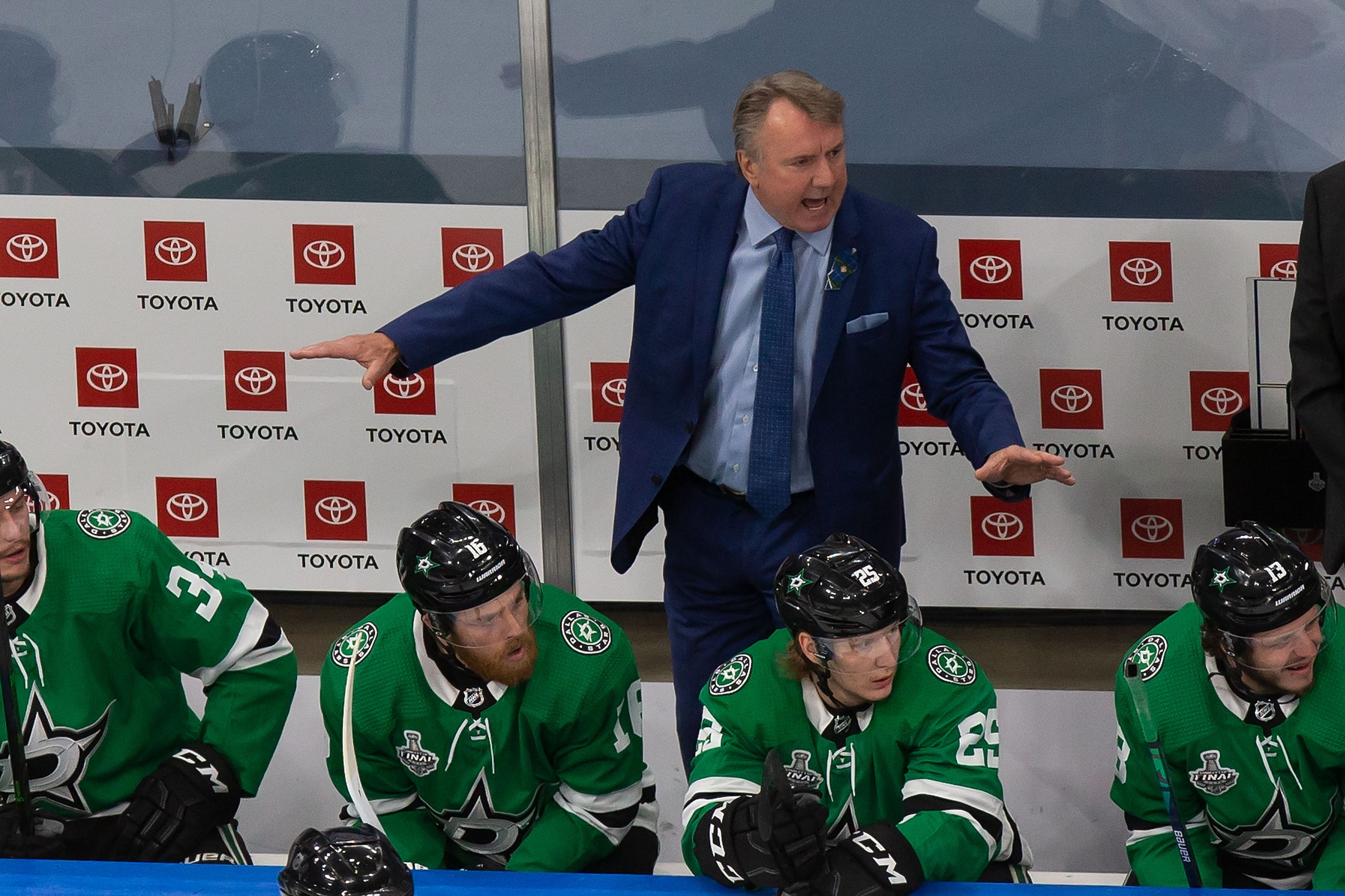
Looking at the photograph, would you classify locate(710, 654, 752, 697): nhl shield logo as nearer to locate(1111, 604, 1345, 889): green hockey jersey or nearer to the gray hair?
locate(1111, 604, 1345, 889): green hockey jersey

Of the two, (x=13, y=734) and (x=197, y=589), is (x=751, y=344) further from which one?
(x=13, y=734)

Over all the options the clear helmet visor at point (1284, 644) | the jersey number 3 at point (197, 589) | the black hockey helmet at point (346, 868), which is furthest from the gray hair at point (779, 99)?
the black hockey helmet at point (346, 868)

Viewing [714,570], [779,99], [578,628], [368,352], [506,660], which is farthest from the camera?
[714,570]

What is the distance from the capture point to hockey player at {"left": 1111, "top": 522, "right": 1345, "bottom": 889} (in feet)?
7.89

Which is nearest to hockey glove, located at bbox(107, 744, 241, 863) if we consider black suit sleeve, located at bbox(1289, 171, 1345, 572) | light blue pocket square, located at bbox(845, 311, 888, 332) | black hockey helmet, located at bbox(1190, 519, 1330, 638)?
light blue pocket square, located at bbox(845, 311, 888, 332)

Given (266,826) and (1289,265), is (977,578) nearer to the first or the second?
(1289,265)

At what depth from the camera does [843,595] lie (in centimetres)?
236

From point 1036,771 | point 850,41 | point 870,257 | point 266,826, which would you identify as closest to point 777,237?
point 870,257

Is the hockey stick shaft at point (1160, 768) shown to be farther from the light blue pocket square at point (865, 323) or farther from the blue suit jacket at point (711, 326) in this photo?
the light blue pocket square at point (865, 323)

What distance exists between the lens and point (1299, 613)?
93.7 inches

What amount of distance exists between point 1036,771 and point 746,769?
150 centimetres

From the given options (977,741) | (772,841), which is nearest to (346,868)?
(772,841)

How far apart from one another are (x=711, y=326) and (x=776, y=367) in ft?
0.47

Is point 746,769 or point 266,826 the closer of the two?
point 746,769
